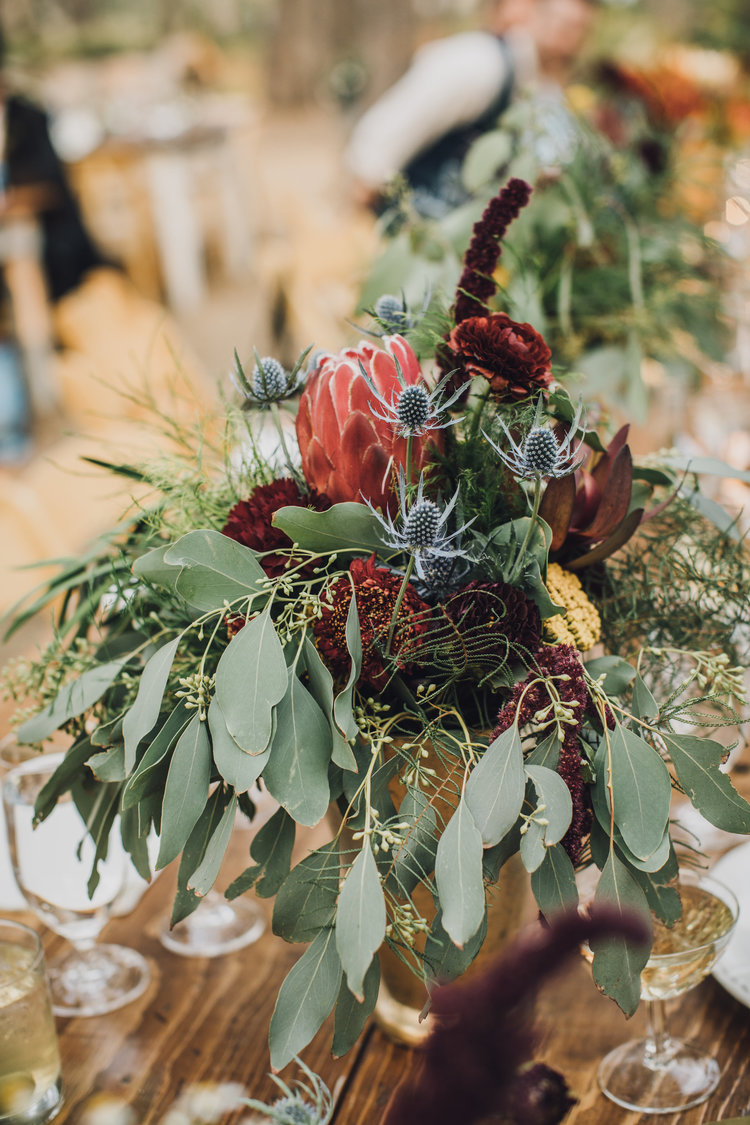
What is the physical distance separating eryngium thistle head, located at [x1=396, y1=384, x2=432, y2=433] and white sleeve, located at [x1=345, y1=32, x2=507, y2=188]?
1.78 meters

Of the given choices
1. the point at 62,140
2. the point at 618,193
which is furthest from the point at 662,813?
the point at 62,140

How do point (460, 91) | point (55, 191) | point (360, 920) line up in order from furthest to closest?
1. point (55, 191)
2. point (460, 91)
3. point (360, 920)

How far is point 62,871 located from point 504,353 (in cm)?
47

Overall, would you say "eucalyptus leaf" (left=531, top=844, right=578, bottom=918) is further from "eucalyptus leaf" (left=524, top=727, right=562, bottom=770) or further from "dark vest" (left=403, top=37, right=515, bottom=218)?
"dark vest" (left=403, top=37, right=515, bottom=218)

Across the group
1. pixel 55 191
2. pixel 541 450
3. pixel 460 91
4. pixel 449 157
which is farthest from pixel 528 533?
pixel 55 191

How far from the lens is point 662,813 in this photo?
1.59ft

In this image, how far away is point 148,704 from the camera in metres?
0.52

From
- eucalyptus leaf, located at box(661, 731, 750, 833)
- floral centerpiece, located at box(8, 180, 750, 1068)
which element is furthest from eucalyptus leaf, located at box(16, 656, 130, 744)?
eucalyptus leaf, located at box(661, 731, 750, 833)

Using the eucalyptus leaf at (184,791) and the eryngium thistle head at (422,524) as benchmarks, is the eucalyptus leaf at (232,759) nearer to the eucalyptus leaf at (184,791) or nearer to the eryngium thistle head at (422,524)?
the eucalyptus leaf at (184,791)

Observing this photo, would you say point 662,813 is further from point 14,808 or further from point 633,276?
point 633,276

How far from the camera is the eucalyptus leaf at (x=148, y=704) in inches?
20.3

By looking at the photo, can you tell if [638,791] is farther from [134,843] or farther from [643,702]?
[134,843]

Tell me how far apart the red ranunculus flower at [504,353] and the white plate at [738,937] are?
37 centimetres

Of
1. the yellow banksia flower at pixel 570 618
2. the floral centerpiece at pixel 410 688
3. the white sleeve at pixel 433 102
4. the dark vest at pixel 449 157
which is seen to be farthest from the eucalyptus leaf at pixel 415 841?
the white sleeve at pixel 433 102
